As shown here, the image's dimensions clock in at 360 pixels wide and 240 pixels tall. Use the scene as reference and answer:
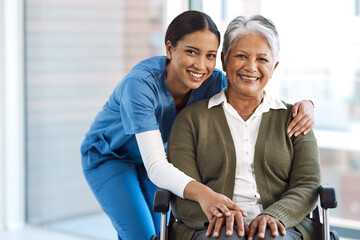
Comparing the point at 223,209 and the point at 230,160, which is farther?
the point at 230,160

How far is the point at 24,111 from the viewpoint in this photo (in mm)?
3875

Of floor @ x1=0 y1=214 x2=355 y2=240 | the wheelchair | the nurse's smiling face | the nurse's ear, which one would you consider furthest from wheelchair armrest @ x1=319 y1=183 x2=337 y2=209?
floor @ x1=0 y1=214 x2=355 y2=240

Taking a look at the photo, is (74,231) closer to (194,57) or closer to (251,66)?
(194,57)

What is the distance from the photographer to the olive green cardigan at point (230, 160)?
6.24ft

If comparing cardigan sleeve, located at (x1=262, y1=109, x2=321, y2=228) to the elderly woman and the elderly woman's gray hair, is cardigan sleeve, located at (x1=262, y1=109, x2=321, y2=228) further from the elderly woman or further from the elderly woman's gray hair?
the elderly woman's gray hair

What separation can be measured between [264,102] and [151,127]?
456 mm

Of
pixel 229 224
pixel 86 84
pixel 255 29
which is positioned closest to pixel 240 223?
pixel 229 224

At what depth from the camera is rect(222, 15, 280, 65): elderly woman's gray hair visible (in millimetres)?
1990

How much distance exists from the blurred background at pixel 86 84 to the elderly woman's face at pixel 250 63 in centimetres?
81

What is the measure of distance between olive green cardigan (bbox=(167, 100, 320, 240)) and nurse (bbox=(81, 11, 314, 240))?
0.20 ft

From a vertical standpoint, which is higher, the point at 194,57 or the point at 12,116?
the point at 194,57

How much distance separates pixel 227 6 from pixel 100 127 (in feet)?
3.48

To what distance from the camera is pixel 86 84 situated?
3.61 meters

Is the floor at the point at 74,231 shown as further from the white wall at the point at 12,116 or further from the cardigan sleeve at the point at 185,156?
the cardigan sleeve at the point at 185,156
